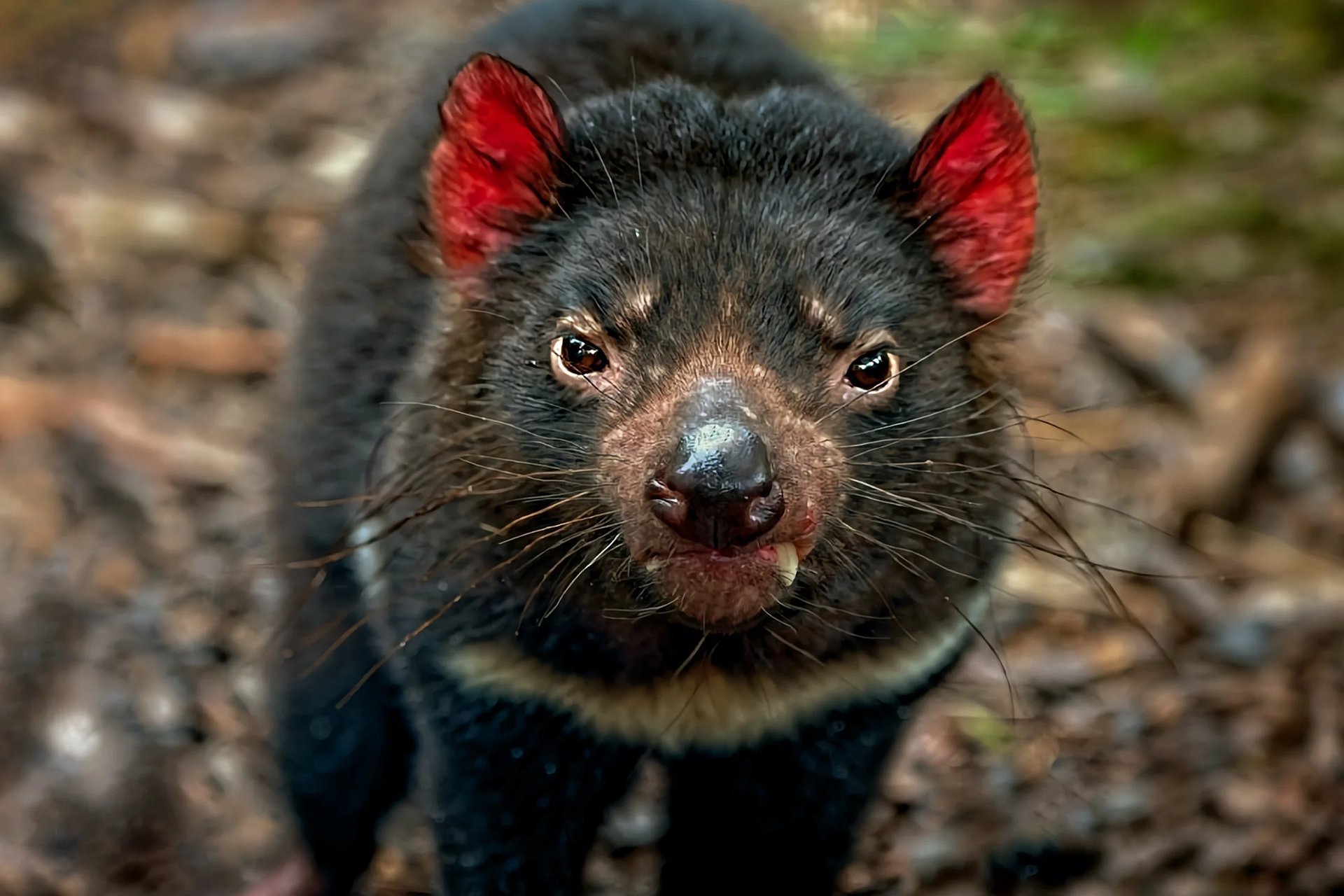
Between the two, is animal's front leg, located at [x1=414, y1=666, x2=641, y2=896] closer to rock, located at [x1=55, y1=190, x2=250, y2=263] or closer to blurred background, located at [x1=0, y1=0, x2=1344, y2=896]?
blurred background, located at [x1=0, y1=0, x2=1344, y2=896]

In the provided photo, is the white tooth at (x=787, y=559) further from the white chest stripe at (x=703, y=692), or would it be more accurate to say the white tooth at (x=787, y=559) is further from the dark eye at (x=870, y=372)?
the white chest stripe at (x=703, y=692)

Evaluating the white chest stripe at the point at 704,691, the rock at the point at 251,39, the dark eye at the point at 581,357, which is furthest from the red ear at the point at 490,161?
the rock at the point at 251,39

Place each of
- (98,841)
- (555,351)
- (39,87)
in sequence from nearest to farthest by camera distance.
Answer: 1. (555,351)
2. (98,841)
3. (39,87)

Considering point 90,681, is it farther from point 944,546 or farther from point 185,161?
point 185,161

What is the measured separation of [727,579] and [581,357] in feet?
1.51

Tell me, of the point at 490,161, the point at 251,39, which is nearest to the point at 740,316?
the point at 490,161

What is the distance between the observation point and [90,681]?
404 centimetres

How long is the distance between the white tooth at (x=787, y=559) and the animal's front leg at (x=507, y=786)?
0.62 meters

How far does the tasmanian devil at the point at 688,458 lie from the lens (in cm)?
218

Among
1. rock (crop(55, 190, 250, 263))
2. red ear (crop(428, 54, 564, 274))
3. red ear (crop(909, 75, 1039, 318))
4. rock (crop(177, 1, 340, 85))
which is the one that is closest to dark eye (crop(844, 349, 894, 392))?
red ear (crop(909, 75, 1039, 318))

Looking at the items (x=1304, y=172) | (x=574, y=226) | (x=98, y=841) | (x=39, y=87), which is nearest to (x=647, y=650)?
(x=574, y=226)

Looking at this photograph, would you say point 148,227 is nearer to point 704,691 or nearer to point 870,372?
point 704,691

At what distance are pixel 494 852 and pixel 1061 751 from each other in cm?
191

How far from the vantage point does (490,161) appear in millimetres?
2430
